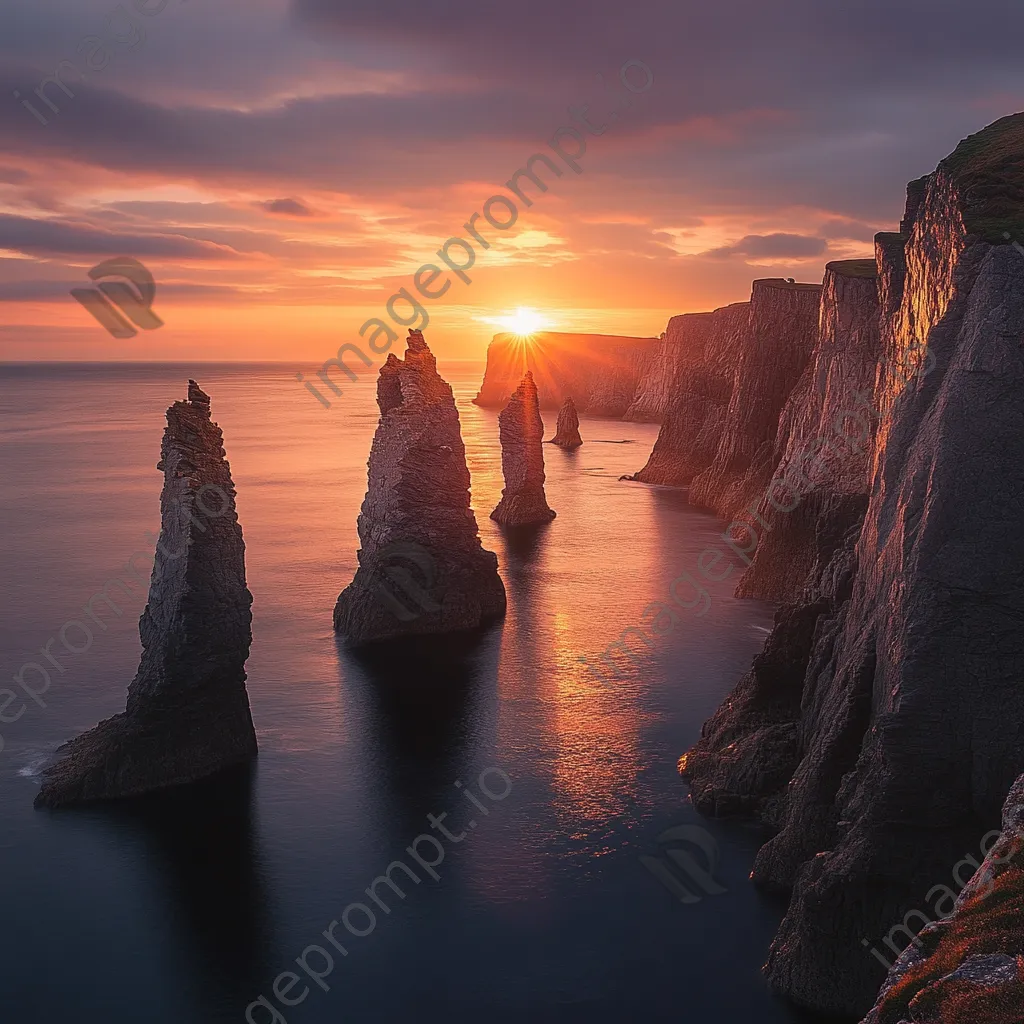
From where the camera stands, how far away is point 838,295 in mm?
72000

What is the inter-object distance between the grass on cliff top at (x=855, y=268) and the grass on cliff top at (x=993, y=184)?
30.2 meters

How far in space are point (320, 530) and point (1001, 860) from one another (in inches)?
3640

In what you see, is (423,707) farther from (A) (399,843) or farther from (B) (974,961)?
(B) (974,961)

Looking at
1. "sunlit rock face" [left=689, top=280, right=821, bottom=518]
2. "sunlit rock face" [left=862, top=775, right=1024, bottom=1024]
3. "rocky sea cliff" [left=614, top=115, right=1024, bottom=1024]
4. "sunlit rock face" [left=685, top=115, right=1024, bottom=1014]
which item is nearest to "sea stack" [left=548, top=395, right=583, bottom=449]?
"sunlit rock face" [left=689, top=280, right=821, bottom=518]

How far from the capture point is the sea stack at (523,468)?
110 metres

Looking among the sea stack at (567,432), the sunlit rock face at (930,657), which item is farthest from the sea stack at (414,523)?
the sea stack at (567,432)

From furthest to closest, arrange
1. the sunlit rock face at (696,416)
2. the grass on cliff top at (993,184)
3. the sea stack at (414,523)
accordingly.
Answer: the sunlit rock face at (696,416)
the sea stack at (414,523)
the grass on cliff top at (993,184)

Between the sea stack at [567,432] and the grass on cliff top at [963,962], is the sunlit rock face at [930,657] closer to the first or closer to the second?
the grass on cliff top at [963,962]

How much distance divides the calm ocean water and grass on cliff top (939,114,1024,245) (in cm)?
2363

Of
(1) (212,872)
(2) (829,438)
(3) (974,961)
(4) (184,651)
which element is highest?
(2) (829,438)

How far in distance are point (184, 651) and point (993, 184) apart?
3614cm

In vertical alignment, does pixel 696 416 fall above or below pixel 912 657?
below

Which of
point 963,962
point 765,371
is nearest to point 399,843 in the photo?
point 963,962

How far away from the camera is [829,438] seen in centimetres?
7312
